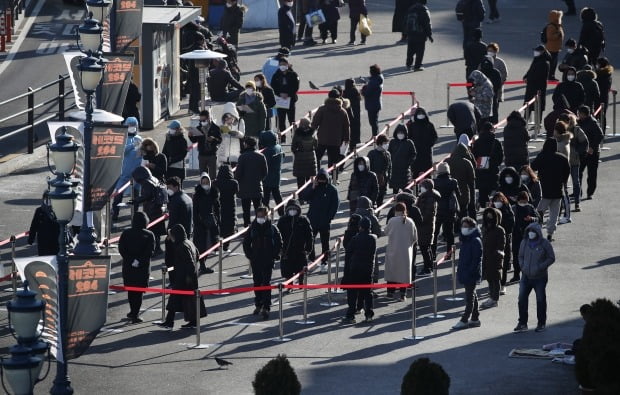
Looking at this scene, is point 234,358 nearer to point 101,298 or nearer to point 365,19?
point 101,298

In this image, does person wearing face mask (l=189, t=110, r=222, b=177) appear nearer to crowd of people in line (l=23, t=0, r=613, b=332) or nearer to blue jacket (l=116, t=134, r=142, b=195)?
crowd of people in line (l=23, t=0, r=613, b=332)

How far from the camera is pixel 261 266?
78.4ft

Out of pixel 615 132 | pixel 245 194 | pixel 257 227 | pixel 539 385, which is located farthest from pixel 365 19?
pixel 539 385

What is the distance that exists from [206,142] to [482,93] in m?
6.18

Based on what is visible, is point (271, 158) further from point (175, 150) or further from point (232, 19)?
point (232, 19)

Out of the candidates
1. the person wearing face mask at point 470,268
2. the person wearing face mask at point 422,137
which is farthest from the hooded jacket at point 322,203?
the person wearing face mask at point 422,137

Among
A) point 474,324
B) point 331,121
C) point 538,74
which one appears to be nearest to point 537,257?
point 474,324

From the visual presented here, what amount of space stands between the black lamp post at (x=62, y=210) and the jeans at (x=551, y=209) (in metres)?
11.0

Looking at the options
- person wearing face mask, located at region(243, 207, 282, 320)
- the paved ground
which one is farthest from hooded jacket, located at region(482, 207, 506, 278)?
person wearing face mask, located at region(243, 207, 282, 320)

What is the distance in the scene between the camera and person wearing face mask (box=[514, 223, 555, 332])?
22.9 metres

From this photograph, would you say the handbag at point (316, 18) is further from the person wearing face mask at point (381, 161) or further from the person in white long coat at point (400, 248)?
the person in white long coat at point (400, 248)

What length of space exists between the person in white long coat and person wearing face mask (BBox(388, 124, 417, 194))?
464 centimetres

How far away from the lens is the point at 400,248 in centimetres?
2420

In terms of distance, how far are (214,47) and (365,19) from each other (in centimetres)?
717
